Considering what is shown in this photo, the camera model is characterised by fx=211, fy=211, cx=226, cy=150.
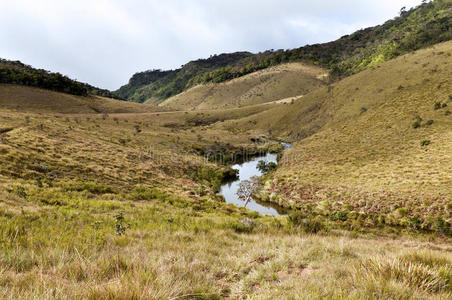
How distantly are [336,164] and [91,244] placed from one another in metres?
31.3

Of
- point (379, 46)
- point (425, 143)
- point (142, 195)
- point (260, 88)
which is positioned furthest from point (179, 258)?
point (379, 46)

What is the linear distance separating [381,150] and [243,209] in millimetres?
22927

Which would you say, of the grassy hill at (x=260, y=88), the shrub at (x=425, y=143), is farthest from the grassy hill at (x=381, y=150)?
the grassy hill at (x=260, y=88)

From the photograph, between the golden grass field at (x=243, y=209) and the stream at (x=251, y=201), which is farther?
the stream at (x=251, y=201)

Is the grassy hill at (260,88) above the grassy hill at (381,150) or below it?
above

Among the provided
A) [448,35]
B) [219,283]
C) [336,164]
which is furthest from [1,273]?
[448,35]

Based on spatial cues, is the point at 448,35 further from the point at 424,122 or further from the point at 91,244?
the point at 91,244

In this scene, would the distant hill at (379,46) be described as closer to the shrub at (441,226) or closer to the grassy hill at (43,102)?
the grassy hill at (43,102)

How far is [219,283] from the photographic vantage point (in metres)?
3.14

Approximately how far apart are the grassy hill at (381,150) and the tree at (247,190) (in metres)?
2.03

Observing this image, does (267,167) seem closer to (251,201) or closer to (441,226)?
(251,201)

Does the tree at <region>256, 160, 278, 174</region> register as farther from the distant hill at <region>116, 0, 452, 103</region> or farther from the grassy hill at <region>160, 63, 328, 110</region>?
the distant hill at <region>116, 0, 452, 103</region>

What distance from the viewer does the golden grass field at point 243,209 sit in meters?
2.76

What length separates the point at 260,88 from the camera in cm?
13075
